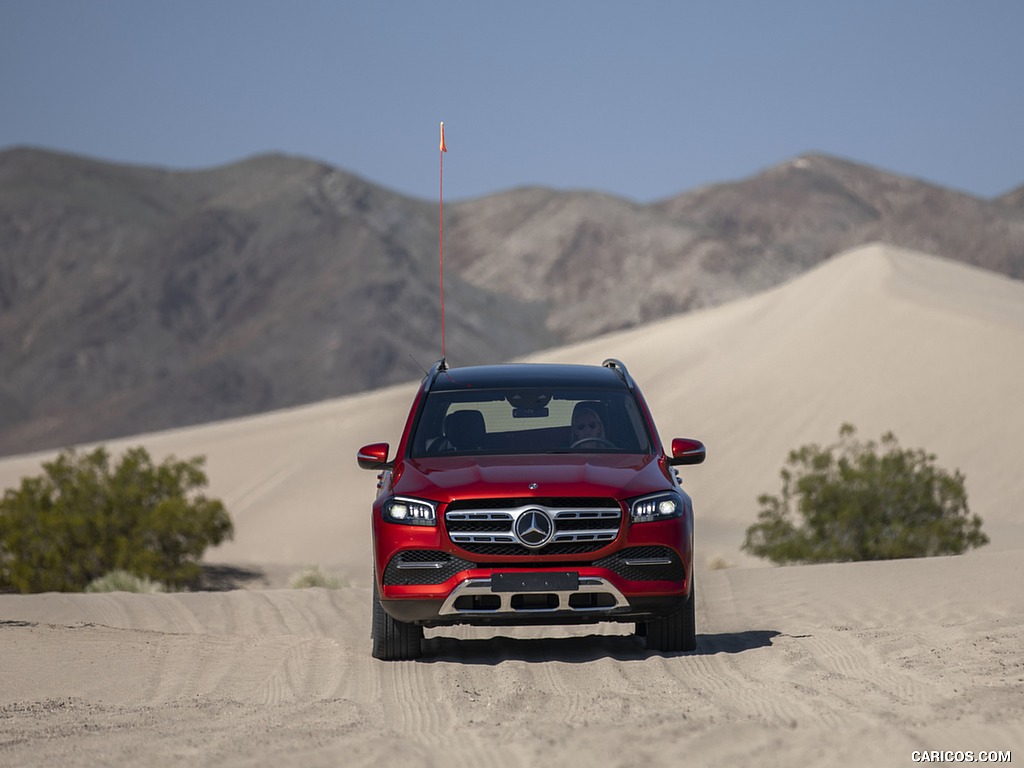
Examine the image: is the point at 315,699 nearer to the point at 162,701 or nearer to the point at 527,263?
the point at 162,701

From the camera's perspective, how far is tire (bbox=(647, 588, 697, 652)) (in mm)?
8672

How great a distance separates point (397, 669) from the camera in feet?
27.5

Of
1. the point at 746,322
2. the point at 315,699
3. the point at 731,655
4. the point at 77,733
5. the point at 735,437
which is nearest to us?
the point at 77,733

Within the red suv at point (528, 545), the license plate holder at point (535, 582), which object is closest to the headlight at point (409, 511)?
the red suv at point (528, 545)

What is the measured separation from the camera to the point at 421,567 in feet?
26.3

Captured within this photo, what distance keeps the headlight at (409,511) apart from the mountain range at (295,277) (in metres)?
121

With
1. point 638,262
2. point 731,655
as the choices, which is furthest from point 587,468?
point 638,262

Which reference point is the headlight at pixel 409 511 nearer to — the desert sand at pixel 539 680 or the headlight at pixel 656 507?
the desert sand at pixel 539 680

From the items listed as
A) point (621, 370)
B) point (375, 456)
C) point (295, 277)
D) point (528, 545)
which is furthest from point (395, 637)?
point (295, 277)

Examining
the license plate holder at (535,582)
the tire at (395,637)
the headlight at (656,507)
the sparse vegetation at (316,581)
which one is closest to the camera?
the license plate holder at (535,582)

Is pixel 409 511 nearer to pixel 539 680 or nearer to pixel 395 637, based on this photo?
pixel 395 637

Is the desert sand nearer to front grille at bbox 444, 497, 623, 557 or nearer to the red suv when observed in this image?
the red suv

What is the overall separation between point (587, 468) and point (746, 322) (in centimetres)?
4387

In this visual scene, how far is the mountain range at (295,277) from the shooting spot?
134000mm
